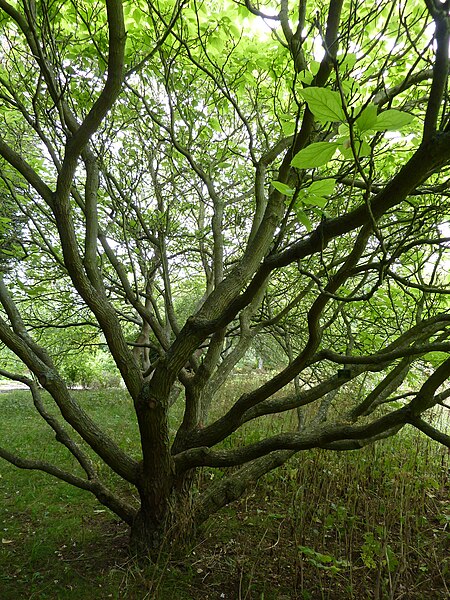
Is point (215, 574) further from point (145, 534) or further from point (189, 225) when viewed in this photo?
point (189, 225)

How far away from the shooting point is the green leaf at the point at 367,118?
0.71 m

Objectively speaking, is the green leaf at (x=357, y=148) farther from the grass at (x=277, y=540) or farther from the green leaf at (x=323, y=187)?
the grass at (x=277, y=540)

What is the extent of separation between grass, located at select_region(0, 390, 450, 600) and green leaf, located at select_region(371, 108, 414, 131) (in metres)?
2.31

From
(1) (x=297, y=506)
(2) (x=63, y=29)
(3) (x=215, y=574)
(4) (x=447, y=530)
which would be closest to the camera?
(3) (x=215, y=574)

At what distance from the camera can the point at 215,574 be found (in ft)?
8.90

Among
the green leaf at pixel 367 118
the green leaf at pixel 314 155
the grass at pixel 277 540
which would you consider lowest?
the grass at pixel 277 540

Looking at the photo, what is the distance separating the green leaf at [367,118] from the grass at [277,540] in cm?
232

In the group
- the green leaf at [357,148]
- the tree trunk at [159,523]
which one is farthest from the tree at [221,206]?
the green leaf at [357,148]

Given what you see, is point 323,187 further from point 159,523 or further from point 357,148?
point 159,523

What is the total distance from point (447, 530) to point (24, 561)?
10.7 ft

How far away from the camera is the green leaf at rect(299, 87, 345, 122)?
27.0 inches

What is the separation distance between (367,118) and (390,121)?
0.14 ft

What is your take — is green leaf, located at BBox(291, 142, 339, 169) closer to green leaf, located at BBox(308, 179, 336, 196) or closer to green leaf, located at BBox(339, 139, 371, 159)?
green leaf, located at BBox(339, 139, 371, 159)

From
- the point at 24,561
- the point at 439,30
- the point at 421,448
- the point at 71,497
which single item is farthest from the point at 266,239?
the point at 421,448
